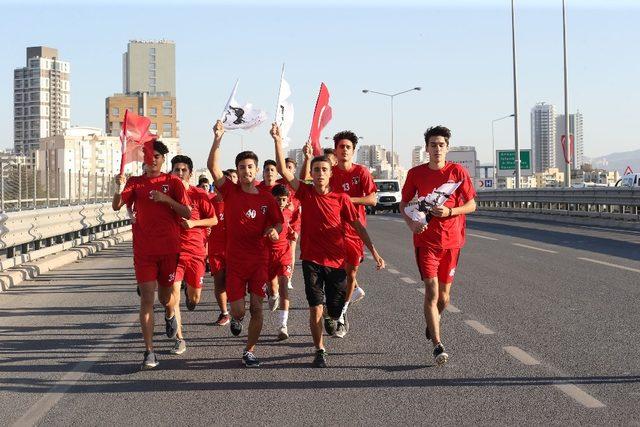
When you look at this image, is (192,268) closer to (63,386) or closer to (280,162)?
(280,162)

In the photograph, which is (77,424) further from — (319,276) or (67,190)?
(67,190)

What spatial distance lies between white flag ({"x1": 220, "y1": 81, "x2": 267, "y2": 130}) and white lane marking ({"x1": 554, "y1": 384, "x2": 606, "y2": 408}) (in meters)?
3.37

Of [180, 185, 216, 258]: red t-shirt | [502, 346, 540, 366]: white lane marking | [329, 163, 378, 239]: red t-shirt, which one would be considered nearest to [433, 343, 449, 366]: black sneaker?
[502, 346, 540, 366]: white lane marking

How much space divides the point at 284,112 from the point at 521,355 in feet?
9.41

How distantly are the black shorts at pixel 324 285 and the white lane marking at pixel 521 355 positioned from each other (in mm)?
1407

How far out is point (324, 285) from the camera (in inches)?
328

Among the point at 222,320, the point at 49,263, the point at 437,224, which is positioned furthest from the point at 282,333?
the point at 49,263

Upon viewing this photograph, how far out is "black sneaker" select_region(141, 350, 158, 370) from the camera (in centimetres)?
770

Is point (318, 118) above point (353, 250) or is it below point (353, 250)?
above

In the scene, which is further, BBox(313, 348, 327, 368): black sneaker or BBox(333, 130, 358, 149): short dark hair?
BBox(333, 130, 358, 149): short dark hair

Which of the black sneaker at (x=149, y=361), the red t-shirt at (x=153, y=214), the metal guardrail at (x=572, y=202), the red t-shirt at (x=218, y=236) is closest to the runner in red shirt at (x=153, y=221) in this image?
the red t-shirt at (x=153, y=214)

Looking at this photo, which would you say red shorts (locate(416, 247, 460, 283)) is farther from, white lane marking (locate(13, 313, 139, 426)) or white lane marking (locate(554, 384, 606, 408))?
white lane marking (locate(13, 313, 139, 426))

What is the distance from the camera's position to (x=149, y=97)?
7485 inches

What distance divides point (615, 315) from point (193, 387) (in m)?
5.03
